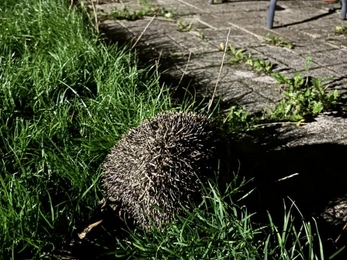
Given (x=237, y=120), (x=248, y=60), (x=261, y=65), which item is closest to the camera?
(x=237, y=120)

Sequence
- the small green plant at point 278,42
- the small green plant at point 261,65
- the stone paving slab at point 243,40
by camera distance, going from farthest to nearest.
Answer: the small green plant at point 278,42 → the small green plant at point 261,65 → the stone paving slab at point 243,40

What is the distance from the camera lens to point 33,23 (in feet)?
15.6

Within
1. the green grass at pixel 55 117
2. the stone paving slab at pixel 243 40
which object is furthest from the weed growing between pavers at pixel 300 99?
the green grass at pixel 55 117

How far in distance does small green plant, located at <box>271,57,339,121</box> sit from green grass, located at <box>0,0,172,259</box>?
86 cm

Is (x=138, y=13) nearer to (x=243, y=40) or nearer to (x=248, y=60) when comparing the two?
(x=243, y=40)

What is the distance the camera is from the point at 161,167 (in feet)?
7.50

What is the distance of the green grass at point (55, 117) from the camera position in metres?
2.39

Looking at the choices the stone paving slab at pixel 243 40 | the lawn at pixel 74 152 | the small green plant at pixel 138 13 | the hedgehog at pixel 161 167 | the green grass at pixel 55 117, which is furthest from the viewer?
the small green plant at pixel 138 13

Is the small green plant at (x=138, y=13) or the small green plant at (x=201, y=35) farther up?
the small green plant at (x=138, y=13)

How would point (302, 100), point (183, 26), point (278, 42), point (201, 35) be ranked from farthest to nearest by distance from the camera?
point (183, 26) < point (201, 35) < point (278, 42) < point (302, 100)

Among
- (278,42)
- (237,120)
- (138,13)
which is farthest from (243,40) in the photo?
(237,120)

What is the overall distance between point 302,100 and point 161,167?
6.15 feet

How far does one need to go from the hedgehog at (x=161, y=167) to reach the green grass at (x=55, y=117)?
0.73ft

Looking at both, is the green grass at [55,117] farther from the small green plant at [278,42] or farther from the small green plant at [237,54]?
the small green plant at [278,42]
